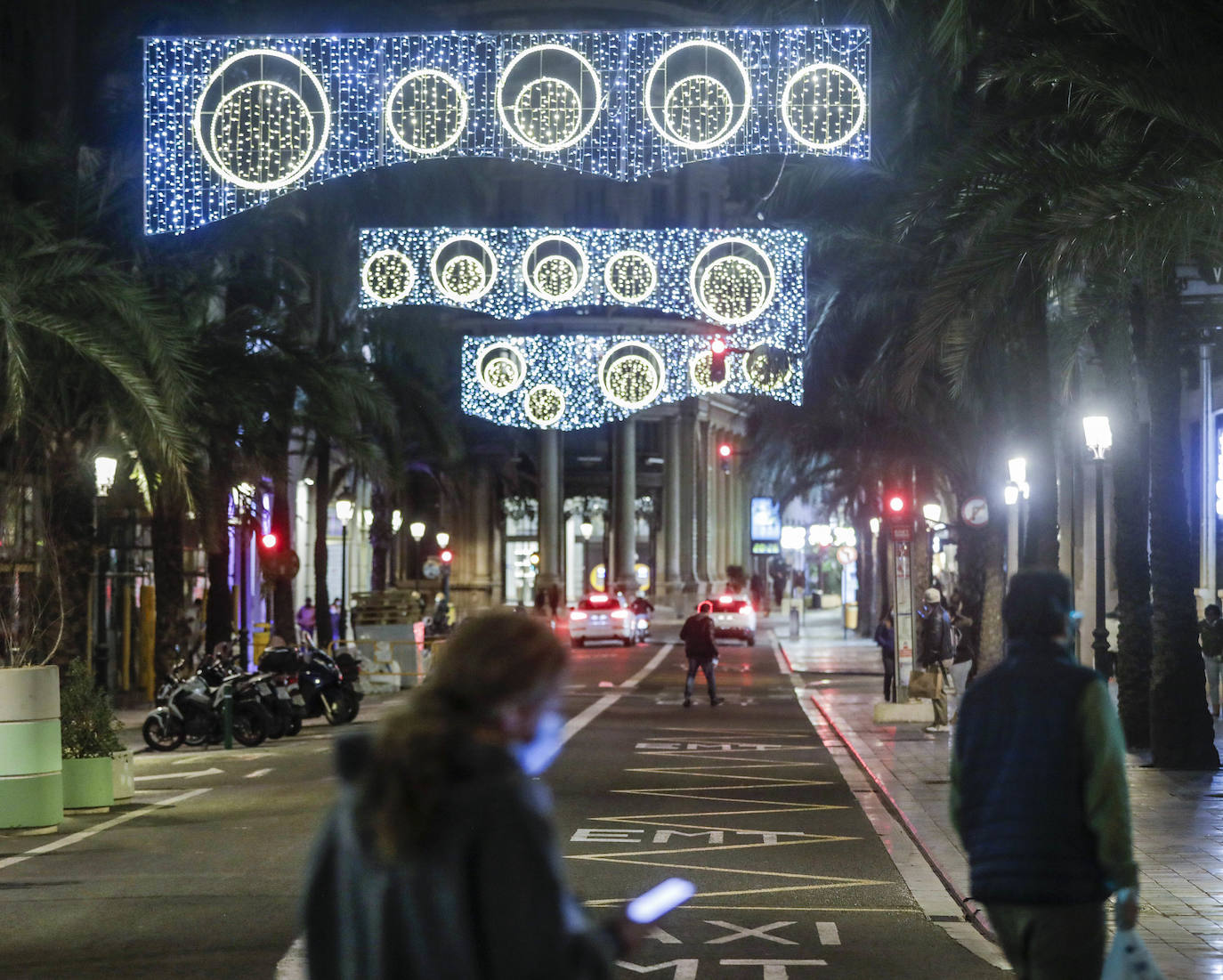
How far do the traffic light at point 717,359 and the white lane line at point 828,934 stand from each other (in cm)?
2083

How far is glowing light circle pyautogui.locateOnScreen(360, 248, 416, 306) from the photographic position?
96.6ft

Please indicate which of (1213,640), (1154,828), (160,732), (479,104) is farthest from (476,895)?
(1213,640)

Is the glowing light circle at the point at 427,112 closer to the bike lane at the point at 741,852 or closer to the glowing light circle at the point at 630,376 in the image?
the bike lane at the point at 741,852

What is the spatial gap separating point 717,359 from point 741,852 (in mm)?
18111

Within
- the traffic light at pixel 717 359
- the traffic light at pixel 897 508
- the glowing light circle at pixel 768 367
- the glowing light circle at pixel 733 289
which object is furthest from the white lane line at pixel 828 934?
the glowing light circle at pixel 768 367

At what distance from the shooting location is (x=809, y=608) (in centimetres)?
10662

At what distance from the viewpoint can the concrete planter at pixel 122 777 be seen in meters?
17.7

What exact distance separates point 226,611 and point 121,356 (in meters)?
12.3

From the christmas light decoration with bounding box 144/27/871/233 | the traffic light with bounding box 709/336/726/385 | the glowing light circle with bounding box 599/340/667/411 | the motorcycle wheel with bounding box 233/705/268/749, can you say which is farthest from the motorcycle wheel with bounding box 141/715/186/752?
the glowing light circle with bounding box 599/340/667/411

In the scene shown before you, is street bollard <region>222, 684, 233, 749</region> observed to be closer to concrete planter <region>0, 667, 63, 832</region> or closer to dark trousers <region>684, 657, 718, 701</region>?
concrete planter <region>0, 667, 63, 832</region>

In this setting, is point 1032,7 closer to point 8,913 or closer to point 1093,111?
point 1093,111

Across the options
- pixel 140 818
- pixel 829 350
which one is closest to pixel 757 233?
pixel 829 350

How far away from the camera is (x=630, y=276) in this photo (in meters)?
29.3

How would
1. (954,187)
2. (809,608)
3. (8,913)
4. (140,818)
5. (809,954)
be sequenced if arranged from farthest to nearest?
(809,608) < (954,187) < (140,818) < (8,913) < (809,954)
